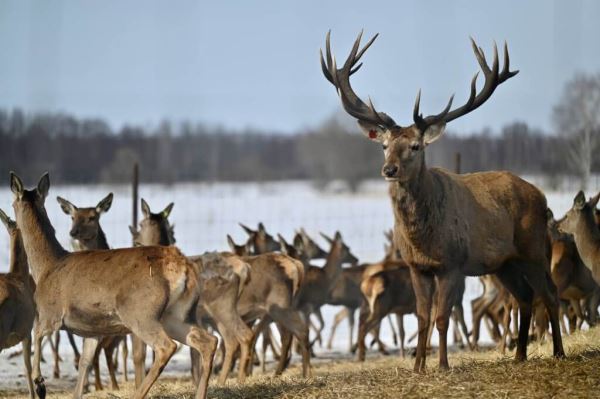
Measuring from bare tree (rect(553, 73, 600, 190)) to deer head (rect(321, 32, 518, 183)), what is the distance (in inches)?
1032

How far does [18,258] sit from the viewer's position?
10898mm

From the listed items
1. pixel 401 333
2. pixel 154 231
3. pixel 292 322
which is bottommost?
pixel 401 333

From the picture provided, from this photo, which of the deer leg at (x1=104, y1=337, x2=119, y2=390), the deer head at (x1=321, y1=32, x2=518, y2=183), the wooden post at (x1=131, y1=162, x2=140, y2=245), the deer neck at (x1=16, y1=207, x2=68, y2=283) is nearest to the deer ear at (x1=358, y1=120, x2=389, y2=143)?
the deer head at (x1=321, y1=32, x2=518, y2=183)

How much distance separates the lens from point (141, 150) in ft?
237

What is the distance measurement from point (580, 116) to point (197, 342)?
36.0 meters

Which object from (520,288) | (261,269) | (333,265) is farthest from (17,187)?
(333,265)

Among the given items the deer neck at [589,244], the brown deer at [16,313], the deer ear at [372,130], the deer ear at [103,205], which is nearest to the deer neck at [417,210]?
the deer ear at [372,130]

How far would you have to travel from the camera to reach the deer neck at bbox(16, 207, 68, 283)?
9484 mm

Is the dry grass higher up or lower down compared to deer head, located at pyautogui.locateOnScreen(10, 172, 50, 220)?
lower down

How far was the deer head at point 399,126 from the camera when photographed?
9.48 meters

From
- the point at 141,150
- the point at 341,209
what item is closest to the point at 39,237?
the point at 341,209

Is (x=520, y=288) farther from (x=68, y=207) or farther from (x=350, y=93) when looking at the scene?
(x=68, y=207)

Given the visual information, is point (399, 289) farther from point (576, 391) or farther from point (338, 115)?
point (338, 115)

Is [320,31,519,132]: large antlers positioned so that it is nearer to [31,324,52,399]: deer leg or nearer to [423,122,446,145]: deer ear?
[423,122,446,145]: deer ear
